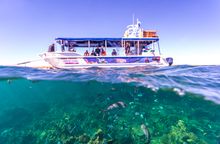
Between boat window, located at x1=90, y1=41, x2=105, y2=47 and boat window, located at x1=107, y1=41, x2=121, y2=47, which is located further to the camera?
Result: boat window, located at x1=107, y1=41, x2=121, y2=47

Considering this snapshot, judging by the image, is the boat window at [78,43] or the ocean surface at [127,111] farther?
the boat window at [78,43]

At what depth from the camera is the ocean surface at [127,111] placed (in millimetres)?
12648

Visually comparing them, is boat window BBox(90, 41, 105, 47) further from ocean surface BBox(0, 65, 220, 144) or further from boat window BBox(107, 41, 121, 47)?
ocean surface BBox(0, 65, 220, 144)

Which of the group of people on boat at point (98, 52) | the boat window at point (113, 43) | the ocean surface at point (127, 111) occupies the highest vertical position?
the boat window at point (113, 43)

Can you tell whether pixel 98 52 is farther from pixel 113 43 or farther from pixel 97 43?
pixel 113 43

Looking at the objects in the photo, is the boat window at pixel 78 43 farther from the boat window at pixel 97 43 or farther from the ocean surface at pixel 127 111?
the ocean surface at pixel 127 111

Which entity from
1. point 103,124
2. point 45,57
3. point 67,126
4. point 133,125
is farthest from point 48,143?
point 45,57

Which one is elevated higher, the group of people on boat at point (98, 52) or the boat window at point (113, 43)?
the boat window at point (113, 43)

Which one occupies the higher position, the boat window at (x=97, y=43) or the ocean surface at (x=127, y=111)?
the boat window at (x=97, y=43)

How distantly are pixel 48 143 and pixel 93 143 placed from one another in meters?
→ 3.85

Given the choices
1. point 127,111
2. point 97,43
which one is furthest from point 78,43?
point 127,111

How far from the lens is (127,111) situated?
1625 centimetres

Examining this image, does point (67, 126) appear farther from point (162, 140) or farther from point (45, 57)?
point (45, 57)

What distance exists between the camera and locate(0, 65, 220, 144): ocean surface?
41.5 feet
